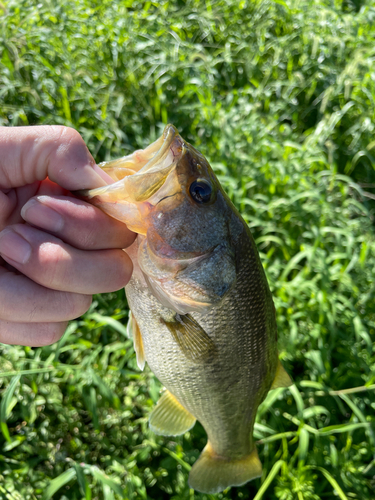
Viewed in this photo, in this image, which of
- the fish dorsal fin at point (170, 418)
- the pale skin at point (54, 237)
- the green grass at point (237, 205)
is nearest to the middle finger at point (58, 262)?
the pale skin at point (54, 237)

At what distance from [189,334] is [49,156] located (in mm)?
745

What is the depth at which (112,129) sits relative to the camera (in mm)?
3254

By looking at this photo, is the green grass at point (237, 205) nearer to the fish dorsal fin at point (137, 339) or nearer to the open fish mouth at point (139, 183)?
the fish dorsal fin at point (137, 339)

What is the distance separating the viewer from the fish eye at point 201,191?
1.29m

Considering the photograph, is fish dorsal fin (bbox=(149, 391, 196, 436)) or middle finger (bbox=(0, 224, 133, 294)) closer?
middle finger (bbox=(0, 224, 133, 294))

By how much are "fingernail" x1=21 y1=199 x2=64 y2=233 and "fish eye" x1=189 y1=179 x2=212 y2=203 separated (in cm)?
41

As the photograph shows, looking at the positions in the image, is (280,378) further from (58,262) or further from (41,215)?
(41,215)

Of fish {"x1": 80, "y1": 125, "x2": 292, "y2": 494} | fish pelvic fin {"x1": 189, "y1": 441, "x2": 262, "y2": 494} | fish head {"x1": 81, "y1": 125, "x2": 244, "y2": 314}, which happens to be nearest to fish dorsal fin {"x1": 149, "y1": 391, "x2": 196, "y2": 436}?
fish {"x1": 80, "y1": 125, "x2": 292, "y2": 494}

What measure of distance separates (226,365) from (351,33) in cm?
414

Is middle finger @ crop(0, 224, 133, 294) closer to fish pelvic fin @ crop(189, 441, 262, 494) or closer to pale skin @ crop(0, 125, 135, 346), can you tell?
pale skin @ crop(0, 125, 135, 346)

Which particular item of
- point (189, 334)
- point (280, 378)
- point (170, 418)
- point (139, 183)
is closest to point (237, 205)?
point (280, 378)

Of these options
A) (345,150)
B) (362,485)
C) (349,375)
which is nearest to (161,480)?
(362,485)

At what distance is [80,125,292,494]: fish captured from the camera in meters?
1.27

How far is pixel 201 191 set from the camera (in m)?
1.30
